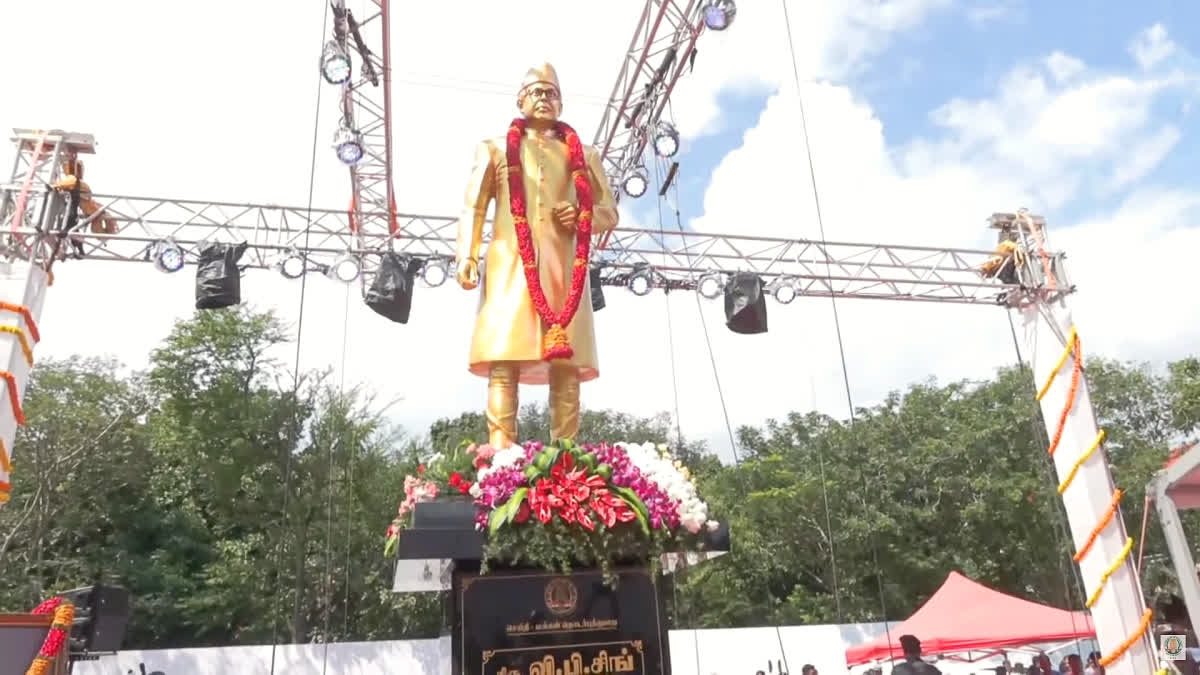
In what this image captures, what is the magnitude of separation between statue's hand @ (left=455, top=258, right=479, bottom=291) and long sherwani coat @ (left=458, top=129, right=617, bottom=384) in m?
0.04

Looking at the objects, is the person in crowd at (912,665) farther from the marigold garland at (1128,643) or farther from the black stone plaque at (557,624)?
the marigold garland at (1128,643)

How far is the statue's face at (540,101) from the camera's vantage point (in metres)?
4.92

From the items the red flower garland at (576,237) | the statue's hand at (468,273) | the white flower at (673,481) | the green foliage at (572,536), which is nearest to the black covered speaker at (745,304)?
the red flower garland at (576,237)

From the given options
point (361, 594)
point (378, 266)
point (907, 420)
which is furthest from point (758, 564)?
point (378, 266)

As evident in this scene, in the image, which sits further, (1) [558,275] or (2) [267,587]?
(2) [267,587]

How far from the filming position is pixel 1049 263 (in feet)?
31.3

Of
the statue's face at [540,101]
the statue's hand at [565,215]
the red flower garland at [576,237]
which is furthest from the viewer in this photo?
the statue's face at [540,101]

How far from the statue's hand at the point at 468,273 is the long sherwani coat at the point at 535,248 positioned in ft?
0.13

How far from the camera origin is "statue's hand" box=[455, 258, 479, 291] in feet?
15.0

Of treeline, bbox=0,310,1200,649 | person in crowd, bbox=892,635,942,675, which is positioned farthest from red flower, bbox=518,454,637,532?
treeline, bbox=0,310,1200,649

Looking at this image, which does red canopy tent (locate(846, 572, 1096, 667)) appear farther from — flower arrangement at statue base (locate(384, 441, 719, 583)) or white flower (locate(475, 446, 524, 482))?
white flower (locate(475, 446, 524, 482))

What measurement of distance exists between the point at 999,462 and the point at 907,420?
265cm

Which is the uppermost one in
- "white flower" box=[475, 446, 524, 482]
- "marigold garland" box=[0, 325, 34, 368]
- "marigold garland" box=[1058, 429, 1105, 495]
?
"marigold garland" box=[0, 325, 34, 368]

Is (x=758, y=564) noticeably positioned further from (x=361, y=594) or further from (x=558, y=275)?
(x=558, y=275)
